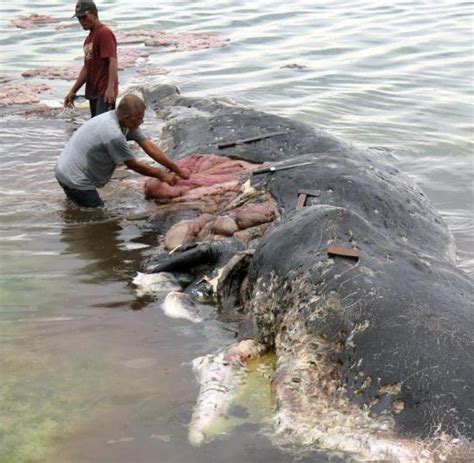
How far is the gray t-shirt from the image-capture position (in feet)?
27.0

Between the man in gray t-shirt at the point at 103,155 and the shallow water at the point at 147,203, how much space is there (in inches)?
12.7

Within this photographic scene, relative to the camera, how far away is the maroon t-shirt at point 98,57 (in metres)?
10.7

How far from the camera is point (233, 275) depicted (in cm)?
629

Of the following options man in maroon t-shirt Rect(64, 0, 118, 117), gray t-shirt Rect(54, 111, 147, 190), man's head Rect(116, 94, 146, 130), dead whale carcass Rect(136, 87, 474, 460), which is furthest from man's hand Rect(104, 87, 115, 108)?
dead whale carcass Rect(136, 87, 474, 460)

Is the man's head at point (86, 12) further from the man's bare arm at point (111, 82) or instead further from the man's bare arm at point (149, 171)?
the man's bare arm at point (149, 171)

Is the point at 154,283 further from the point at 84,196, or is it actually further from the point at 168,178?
the point at 84,196

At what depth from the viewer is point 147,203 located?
890 centimetres

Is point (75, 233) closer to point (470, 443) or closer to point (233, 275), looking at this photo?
point (233, 275)

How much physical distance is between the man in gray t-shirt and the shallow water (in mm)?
324

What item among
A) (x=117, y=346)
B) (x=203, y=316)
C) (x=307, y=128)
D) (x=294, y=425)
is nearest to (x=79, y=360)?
(x=117, y=346)

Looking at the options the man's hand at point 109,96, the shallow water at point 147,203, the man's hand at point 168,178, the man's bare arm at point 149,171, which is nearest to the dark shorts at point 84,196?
the shallow water at point 147,203

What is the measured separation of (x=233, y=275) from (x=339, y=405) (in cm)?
211

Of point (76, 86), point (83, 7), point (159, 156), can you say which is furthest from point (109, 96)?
point (159, 156)

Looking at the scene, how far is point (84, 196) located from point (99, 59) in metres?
3.08
